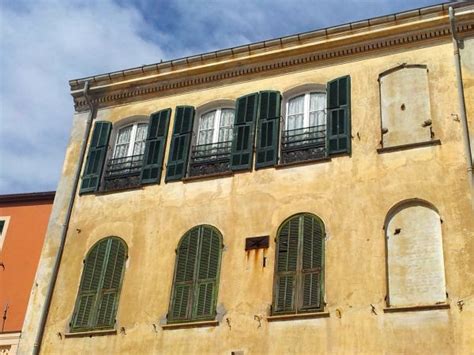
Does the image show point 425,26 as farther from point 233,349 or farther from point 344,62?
point 233,349

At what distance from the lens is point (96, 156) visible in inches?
617

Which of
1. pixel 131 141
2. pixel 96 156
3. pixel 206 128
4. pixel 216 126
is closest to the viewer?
pixel 216 126

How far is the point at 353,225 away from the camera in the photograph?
40.2ft

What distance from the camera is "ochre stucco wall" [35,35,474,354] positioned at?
1115 cm

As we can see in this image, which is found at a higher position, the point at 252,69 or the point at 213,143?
the point at 252,69

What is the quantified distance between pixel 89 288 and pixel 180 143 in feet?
12.5

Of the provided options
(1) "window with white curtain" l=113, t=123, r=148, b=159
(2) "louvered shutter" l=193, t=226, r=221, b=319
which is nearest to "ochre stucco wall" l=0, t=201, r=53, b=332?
(1) "window with white curtain" l=113, t=123, r=148, b=159

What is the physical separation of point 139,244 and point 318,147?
14.2 feet

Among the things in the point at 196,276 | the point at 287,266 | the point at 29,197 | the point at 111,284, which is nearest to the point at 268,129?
the point at 287,266

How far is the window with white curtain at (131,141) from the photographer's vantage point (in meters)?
15.6

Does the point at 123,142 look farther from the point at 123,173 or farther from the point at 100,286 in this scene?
the point at 100,286

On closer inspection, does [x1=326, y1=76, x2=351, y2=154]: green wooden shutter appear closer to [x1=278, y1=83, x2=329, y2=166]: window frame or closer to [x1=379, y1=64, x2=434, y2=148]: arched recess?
[x1=278, y1=83, x2=329, y2=166]: window frame

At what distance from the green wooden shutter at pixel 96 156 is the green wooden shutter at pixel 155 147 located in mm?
1167

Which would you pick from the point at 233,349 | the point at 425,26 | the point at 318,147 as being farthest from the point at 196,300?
the point at 425,26
